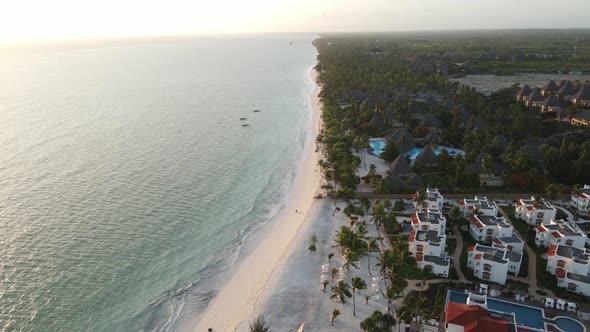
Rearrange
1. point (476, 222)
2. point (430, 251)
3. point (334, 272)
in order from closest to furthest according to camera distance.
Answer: point (334, 272), point (430, 251), point (476, 222)

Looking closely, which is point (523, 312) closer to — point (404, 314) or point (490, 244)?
point (490, 244)

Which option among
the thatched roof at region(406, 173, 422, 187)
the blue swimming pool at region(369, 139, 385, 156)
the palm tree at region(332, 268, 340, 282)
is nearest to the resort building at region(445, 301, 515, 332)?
the palm tree at region(332, 268, 340, 282)

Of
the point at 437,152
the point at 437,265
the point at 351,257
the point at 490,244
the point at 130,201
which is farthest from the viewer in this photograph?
the point at 437,152

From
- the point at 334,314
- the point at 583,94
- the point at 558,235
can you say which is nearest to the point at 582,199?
the point at 558,235

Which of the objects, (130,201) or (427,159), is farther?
(427,159)

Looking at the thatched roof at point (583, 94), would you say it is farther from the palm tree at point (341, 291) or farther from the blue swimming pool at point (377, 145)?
the palm tree at point (341, 291)

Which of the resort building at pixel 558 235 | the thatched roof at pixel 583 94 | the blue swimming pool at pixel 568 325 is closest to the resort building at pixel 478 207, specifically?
the resort building at pixel 558 235

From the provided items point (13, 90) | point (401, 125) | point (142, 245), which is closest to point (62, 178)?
point (142, 245)

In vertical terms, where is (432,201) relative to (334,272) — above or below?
above
